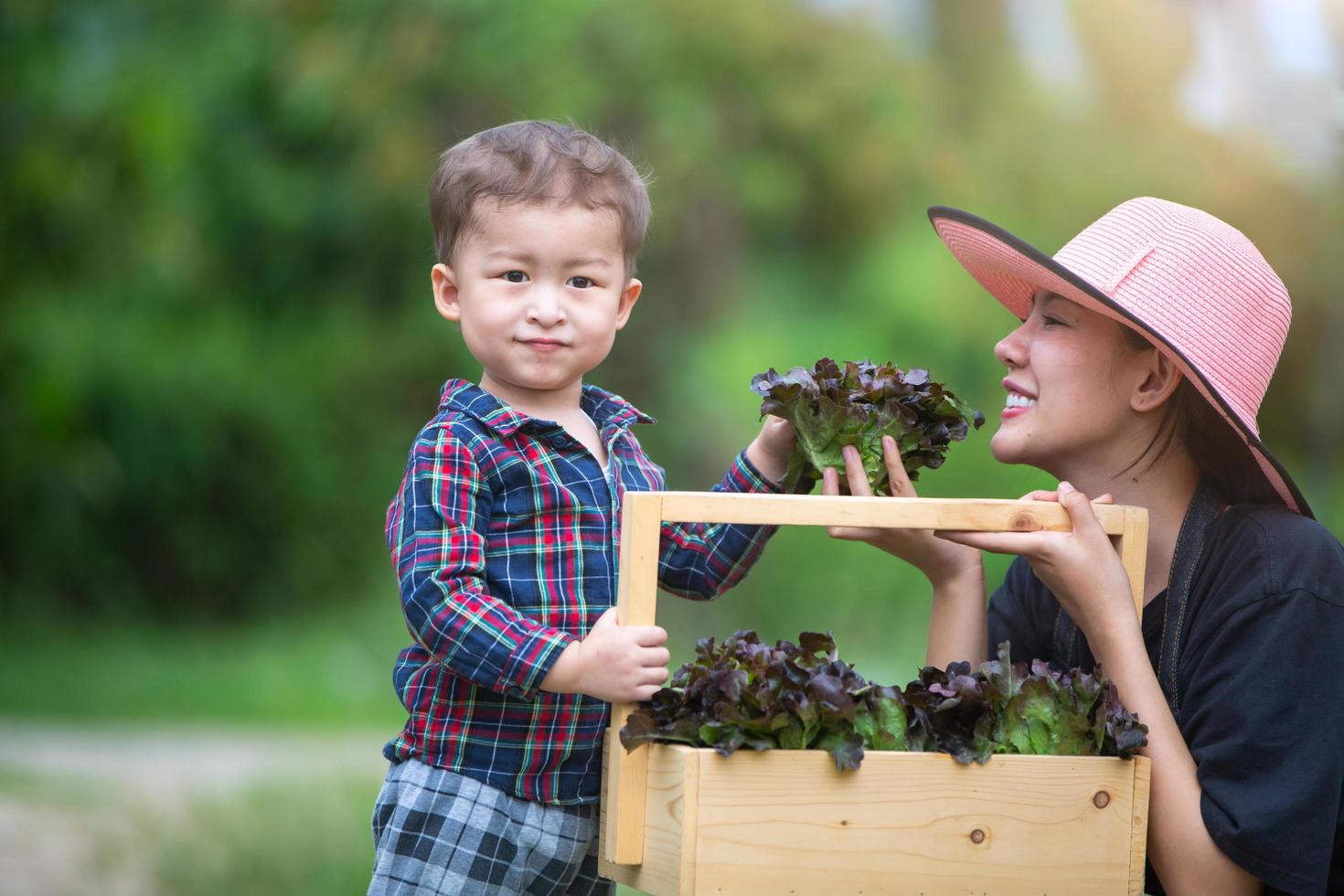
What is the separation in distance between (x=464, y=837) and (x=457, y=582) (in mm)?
425

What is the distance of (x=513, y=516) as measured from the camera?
247cm

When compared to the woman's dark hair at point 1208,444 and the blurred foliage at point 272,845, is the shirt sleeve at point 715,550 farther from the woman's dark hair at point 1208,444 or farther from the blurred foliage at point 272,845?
the blurred foliage at point 272,845

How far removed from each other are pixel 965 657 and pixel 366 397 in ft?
25.1

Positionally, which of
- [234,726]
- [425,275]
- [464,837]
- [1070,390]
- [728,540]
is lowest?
[234,726]

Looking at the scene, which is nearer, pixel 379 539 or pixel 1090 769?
pixel 1090 769

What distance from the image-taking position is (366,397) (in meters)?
10.0

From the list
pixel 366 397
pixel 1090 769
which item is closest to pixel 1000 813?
pixel 1090 769

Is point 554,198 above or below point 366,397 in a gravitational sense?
below

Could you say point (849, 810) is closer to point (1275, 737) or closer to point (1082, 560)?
point (1082, 560)

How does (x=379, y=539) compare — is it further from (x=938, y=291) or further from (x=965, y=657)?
(x=965, y=657)

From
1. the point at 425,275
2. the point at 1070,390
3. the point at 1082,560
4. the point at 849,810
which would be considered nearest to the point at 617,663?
the point at 849,810

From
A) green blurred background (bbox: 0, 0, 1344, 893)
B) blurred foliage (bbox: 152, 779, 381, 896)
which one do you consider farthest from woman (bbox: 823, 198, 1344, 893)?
green blurred background (bbox: 0, 0, 1344, 893)

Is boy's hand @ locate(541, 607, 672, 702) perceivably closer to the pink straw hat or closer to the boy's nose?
the boy's nose

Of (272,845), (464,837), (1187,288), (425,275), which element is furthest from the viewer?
(425,275)
